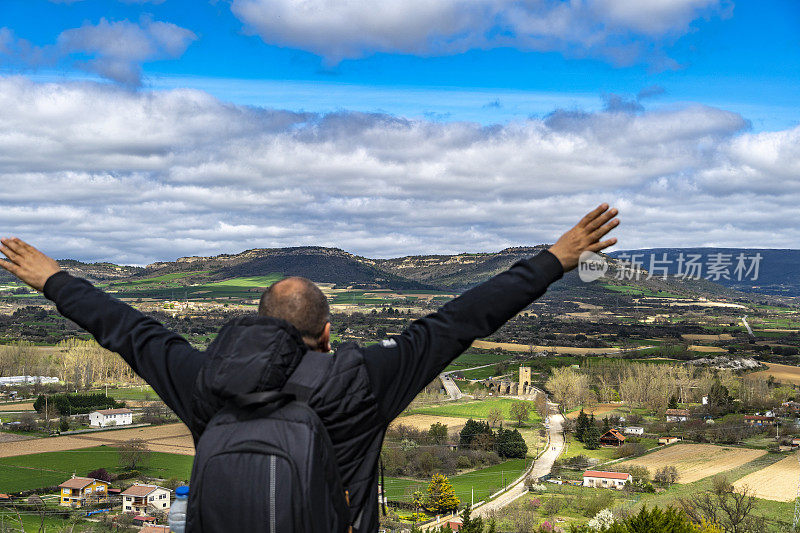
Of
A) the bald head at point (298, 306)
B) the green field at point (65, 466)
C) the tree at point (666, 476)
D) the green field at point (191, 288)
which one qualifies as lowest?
the green field at point (65, 466)

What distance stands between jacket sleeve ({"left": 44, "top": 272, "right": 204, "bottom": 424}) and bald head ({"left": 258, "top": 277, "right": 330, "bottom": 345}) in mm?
292

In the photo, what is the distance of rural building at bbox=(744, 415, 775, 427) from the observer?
59.1 metres

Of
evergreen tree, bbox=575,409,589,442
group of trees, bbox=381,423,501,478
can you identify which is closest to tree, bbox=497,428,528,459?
group of trees, bbox=381,423,501,478

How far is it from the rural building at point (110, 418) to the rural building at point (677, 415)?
148 feet

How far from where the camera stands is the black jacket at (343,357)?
6.79 ft

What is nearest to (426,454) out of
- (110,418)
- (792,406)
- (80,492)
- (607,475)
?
(607,475)

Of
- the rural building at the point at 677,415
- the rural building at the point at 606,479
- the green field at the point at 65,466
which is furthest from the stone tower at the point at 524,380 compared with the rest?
the green field at the point at 65,466

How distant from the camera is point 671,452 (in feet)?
166

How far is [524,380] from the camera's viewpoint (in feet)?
252

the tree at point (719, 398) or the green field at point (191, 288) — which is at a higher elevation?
the green field at point (191, 288)

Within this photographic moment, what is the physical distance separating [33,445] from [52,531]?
23479 mm

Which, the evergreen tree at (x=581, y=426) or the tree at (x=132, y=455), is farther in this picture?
the evergreen tree at (x=581, y=426)

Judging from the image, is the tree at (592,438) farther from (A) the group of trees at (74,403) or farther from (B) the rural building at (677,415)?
(A) the group of trees at (74,403)

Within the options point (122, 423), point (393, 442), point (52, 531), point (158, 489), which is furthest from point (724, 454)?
point (122, 423)
